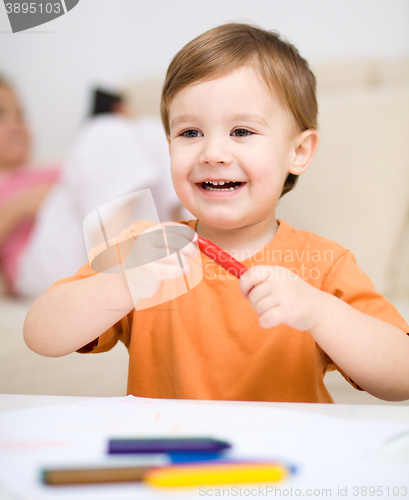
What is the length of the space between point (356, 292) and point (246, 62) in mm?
331

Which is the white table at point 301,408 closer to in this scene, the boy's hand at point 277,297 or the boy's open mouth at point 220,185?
the boy's hand at point 277,297

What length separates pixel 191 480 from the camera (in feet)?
0.84

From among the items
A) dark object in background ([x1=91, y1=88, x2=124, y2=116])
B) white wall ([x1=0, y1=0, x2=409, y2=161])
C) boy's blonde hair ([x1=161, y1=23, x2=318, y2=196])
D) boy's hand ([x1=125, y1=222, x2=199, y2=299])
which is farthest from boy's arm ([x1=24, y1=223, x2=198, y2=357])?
dark object in background ([x1=91, y1=88, x2=124, y2=116])

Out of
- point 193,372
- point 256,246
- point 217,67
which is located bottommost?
point 193,372

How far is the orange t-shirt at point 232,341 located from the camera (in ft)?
1.99

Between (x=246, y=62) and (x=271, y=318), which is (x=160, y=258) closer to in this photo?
(x=271, y=318)

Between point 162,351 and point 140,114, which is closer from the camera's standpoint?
point 162,351

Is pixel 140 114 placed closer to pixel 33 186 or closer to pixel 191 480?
pixel 33 186

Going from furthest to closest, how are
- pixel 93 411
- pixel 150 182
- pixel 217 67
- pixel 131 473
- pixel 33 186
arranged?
pixel 33 186, pixel 150 182, pixel 217 67, pixel 93 411, pixel 131 473

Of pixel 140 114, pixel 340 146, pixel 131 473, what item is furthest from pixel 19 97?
pixel 131 473

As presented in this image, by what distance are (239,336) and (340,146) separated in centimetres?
53

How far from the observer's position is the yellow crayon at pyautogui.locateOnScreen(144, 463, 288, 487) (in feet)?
0.83

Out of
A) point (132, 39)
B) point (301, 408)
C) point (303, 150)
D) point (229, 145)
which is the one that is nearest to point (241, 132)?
point (229, 145)

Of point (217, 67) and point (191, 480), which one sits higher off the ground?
point (217, 67)
